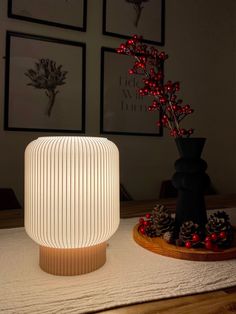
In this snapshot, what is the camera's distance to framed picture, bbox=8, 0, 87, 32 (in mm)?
1817

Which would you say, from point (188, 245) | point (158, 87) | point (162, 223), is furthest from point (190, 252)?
point (158, 87)

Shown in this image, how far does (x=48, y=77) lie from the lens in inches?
74.4

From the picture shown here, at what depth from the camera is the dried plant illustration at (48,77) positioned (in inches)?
73.2

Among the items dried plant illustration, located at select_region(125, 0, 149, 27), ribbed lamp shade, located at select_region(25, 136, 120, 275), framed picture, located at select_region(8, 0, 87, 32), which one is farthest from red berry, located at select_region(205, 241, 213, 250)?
dried plant illustration, located at select_region(125, 0, 149, 27)

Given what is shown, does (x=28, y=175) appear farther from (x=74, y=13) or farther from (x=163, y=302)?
(x=74, y=13)

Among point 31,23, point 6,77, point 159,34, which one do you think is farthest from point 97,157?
point 159,34

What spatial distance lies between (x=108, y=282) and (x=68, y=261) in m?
0.10

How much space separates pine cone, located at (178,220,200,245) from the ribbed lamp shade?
0.21 m

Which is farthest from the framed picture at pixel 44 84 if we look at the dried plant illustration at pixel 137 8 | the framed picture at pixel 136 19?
the dried plant illustration at pixel 137 8

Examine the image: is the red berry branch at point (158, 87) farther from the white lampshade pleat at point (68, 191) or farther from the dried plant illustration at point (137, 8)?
the dried plant illustration at point (137, 8)

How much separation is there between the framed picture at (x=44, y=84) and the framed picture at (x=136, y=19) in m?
0.31

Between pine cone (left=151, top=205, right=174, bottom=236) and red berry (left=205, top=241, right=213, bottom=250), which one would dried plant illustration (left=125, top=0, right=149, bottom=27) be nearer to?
pine cone (left=151, top=205, right=174, bottom=236)

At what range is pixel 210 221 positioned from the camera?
0.73 metres

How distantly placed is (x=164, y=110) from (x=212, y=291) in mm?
449
